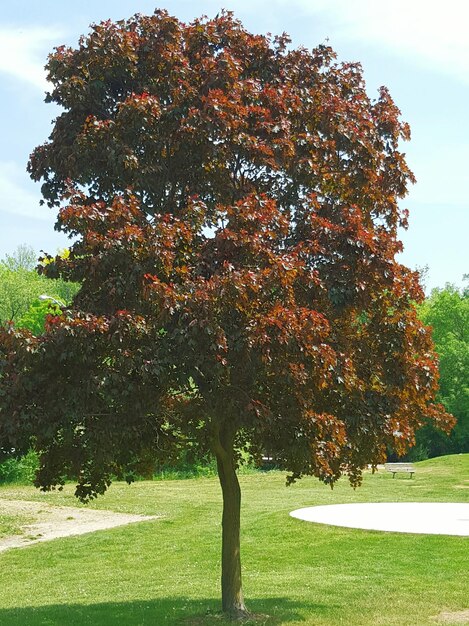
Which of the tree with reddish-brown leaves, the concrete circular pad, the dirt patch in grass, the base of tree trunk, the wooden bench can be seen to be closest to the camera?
the tree with reddish-brown leaves

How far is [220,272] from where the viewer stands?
9.73 meters

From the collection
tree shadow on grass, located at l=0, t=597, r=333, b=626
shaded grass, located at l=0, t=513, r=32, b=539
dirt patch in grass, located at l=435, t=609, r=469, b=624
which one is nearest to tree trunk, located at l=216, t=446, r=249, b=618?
tree shadow on grass, located at l=0, t=597, r=333, b=626

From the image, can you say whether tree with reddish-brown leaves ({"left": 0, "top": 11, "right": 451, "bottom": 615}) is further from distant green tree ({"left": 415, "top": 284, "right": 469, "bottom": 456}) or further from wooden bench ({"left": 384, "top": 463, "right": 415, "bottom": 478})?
distant green tree ({"left": 415, "top": 284, "right": 469, "bottom": 456})

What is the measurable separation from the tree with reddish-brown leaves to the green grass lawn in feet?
5.48

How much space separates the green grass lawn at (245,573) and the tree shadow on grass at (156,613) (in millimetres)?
18

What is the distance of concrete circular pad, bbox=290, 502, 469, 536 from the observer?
792 inches

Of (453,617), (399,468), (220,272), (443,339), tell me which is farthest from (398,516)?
(443,339)

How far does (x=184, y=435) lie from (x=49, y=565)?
8.75m

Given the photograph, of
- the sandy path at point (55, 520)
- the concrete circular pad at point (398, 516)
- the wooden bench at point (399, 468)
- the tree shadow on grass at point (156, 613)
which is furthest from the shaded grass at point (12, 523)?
the wooden bench at point (399, 468)

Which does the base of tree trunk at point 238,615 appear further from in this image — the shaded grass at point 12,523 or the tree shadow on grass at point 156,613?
the shaded grass at point 12,523

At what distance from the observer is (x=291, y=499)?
2827cm

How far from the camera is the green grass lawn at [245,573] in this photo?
1227 cm

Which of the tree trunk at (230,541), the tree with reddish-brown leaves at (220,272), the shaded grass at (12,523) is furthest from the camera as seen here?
the shaded grass at (12,523)

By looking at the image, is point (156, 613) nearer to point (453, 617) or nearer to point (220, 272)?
point (453, 617)
